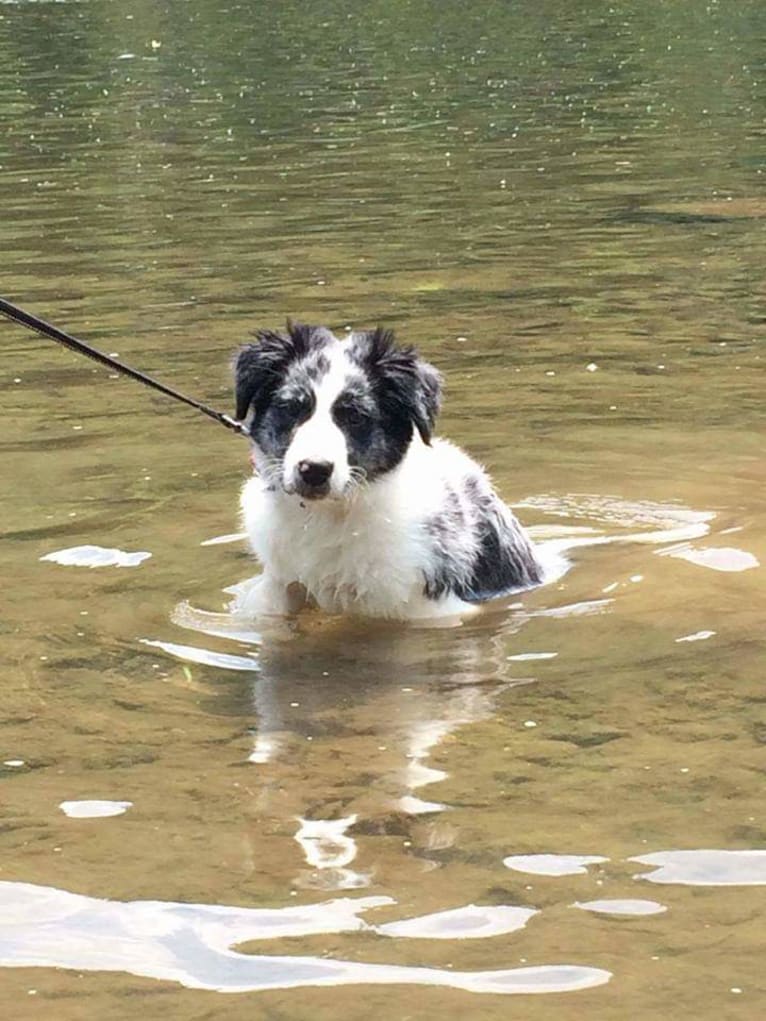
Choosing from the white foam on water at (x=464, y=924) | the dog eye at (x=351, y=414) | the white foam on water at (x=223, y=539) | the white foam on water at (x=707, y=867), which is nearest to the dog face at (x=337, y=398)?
the dog eye at (x=351, y=414)

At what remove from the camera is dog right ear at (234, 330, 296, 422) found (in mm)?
8422

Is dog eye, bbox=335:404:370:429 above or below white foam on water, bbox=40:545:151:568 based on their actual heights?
above

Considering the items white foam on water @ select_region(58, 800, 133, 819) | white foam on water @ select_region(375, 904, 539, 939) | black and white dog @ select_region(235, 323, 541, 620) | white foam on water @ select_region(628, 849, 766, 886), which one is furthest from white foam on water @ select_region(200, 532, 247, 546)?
white foam on water @ select_region(375, 904, 539, 939)

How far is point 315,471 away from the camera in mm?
7898

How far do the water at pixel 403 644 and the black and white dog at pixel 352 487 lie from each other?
0.21 metres

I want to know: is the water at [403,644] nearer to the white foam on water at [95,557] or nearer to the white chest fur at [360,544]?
the white foam on water at [95,557]

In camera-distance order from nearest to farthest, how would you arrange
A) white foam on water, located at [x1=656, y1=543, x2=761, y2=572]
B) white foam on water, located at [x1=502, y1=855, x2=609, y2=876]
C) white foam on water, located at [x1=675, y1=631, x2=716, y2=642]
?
1. white foam on water, located at [x1=502, y1=855, x2=609, y2=876]
2. white foam on water, located at [x1=675, y1=631, x2=716, y2=642]
3. white foam on water, located at [x1=656, y1=543, x2=761, y2=572]

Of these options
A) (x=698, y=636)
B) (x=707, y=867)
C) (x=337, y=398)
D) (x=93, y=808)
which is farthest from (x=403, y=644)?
(x=707, y=867)

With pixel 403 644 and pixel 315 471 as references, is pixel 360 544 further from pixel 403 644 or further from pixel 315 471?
pixel 315 471

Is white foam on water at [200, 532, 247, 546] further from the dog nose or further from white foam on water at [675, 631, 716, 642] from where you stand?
white foam on water at [675, 631, 716, 642]

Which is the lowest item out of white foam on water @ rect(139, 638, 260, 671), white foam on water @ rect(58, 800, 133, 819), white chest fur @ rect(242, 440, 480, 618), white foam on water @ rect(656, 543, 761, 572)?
white foam on water @ rect(58, 800, 133, 819)

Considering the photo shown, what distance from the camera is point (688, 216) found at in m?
19.3

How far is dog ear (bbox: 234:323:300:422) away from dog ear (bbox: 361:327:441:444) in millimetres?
335

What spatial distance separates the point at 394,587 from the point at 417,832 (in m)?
2.45
